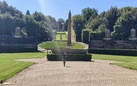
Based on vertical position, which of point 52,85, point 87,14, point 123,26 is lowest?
point 52,85

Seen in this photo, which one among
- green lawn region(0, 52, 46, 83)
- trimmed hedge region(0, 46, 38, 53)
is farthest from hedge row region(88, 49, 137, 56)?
green lawn region(0, 52, 46, 83)

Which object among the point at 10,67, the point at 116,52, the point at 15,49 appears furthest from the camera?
the point at 15,49

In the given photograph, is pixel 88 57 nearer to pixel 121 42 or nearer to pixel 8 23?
pixel 121 42

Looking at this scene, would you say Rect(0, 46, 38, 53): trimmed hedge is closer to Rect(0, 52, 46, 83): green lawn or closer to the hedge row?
the hedge row

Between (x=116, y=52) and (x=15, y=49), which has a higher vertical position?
(x=15, y=49)

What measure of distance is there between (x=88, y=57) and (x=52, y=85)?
26.6 m

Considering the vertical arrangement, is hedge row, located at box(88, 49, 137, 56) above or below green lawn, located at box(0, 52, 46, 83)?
above

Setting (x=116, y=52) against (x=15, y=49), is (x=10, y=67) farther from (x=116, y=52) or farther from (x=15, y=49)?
(x=15, y=49)

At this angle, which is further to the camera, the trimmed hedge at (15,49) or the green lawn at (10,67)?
the trimmed hedge at (15,49)

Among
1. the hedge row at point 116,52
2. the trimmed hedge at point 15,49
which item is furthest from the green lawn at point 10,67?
the trimmed hedge at point 15,49

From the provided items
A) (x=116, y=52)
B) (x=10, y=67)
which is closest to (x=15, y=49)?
(x=116, y=52)

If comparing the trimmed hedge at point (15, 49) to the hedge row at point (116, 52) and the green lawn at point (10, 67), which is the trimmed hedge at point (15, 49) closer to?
the hedge row at point (116, 52)

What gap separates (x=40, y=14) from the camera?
A: 5394 inches

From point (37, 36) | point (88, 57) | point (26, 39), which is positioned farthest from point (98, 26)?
point (88, 57)
